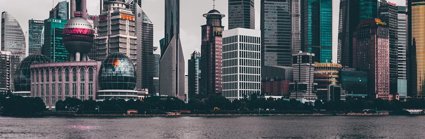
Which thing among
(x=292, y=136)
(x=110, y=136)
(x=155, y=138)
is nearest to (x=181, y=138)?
(x=155, y=138)

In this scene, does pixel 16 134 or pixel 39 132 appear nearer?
pixel 16 134

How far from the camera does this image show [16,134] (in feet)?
549

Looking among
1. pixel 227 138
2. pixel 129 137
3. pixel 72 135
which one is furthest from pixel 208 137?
pixel 72 135

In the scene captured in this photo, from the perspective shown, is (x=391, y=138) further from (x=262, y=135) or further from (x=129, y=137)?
(x=129, y=137)

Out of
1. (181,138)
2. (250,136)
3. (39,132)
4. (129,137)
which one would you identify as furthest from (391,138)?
(39,132)

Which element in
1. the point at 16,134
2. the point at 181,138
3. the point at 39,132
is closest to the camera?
the point at 181,138

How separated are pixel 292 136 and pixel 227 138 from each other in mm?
16614

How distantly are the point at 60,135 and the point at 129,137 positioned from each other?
678 inches

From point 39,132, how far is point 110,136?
26.9 metres

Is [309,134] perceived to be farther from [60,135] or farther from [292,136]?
[60,135]

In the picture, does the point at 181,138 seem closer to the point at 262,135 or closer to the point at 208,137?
the point at 208,137

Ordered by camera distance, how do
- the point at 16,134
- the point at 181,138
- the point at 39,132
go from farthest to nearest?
the point at 39,132, the point at 16,134, the point at 181,138

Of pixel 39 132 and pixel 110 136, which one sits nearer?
pixel 110 136

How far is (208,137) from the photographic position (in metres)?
163
